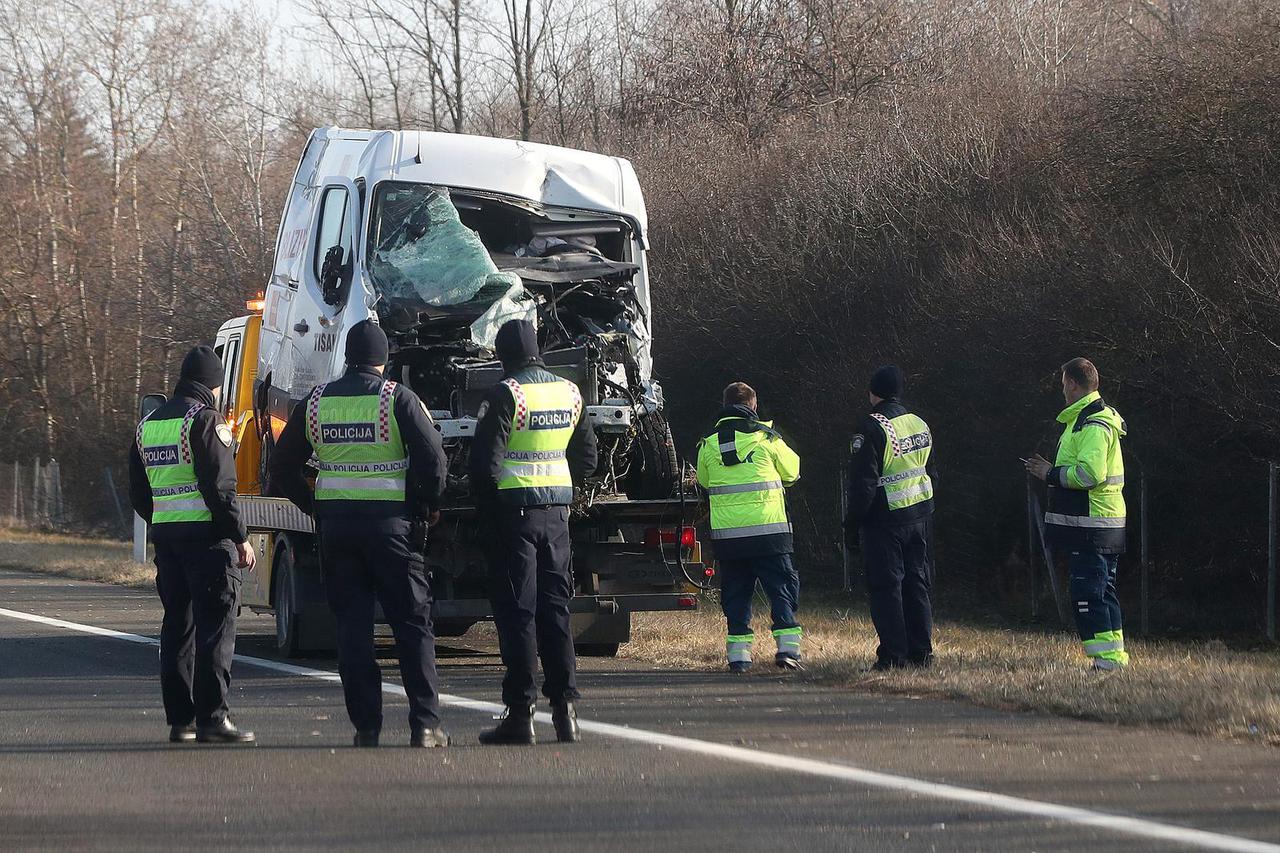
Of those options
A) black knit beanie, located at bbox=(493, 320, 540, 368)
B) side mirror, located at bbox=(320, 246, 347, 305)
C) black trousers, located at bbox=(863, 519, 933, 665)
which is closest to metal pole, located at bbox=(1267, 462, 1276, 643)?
black trousers, located at bbox=(863, 519, 933, 665)

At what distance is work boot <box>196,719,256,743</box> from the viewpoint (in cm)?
741

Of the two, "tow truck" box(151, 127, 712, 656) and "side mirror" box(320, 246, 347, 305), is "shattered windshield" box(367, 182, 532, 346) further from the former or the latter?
"side mirror" box(320, 246, 347, 305)

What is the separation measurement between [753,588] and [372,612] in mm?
3458

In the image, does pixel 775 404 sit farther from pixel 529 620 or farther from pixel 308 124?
pixel 308 124

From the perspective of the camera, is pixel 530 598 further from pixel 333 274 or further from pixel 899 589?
pixel 333 274

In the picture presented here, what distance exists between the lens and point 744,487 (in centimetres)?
1021

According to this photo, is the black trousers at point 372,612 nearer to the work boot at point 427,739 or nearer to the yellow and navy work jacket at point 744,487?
the work boot at point 427,739

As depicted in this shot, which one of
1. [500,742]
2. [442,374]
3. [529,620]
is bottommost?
[500,742]

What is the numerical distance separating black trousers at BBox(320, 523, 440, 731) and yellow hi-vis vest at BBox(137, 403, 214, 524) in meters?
0.63

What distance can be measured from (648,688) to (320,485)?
2.73m

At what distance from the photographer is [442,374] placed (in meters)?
10.3

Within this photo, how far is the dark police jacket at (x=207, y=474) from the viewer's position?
7316mm

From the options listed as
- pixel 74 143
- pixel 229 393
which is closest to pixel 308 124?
pixel 74 143

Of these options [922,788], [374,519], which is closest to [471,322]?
[374,519]
